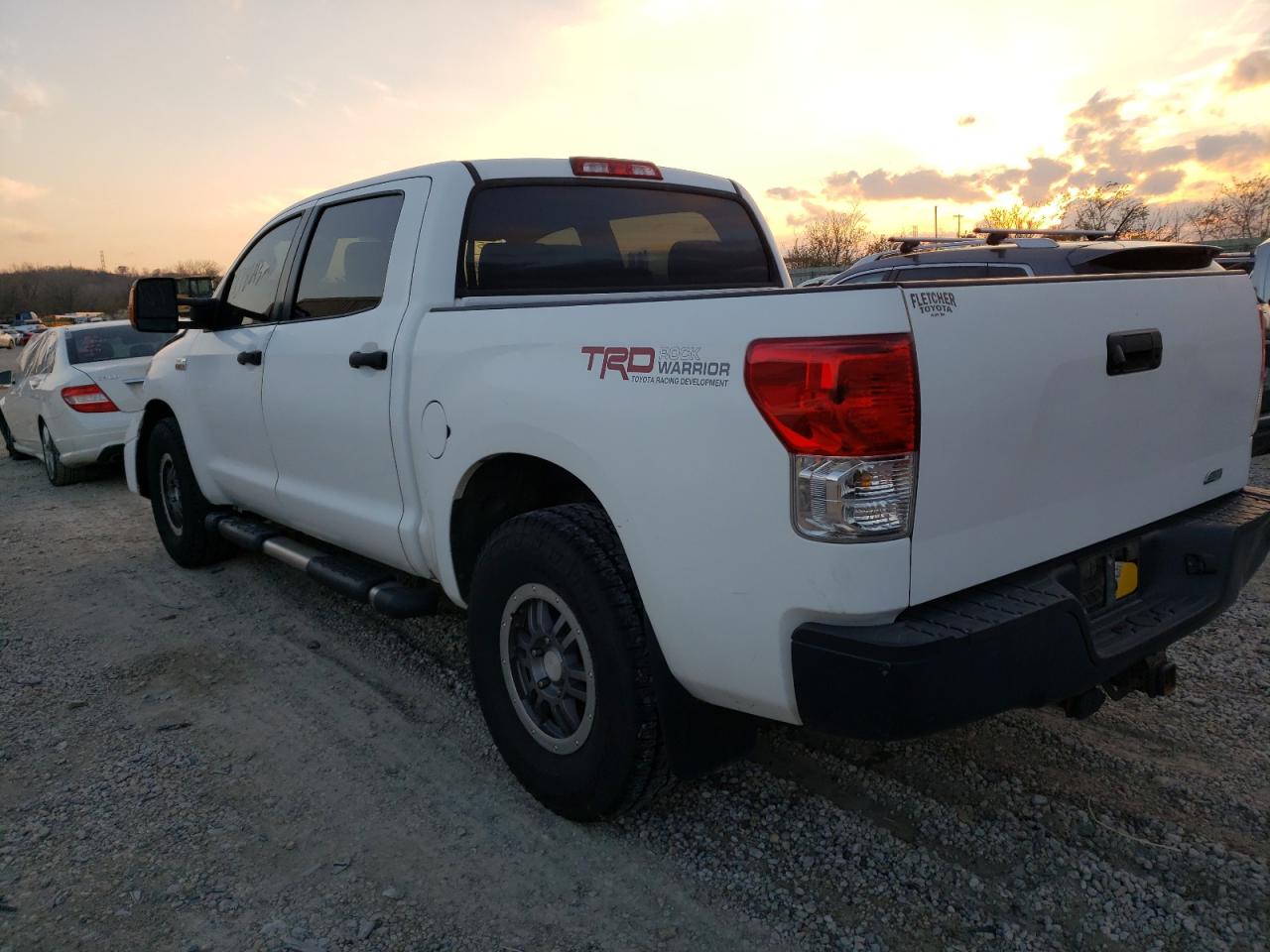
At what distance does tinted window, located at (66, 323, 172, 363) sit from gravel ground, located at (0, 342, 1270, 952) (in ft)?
A: 19.5

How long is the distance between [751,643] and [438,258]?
6.38ft

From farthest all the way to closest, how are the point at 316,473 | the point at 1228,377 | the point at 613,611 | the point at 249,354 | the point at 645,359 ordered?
the point at 249,354 < the point at 316,473 < the point at 1228,377 < the point at 613,611 < the point at 645,359

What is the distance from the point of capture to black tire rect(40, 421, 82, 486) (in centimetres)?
898

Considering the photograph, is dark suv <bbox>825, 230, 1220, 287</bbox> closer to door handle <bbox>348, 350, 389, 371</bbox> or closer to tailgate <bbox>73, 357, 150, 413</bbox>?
door handle <bbox>348, 350, 389, 371</bbox>

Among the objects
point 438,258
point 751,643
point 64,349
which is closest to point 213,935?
point 751,643

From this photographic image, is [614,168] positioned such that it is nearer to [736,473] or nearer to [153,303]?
[736,473]

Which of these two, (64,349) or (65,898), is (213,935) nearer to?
(65,898)

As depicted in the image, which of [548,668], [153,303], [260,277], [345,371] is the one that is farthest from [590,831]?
[153,303]

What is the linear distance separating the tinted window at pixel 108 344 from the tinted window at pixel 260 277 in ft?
16.8

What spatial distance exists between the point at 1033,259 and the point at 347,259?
200 inches

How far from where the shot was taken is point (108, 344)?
9164 millimetres

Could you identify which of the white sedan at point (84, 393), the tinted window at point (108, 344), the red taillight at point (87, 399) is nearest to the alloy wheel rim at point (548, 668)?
the white sedan at point (84, 393)

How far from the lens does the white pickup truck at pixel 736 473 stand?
1.95 meters

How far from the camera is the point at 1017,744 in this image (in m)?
3.15
